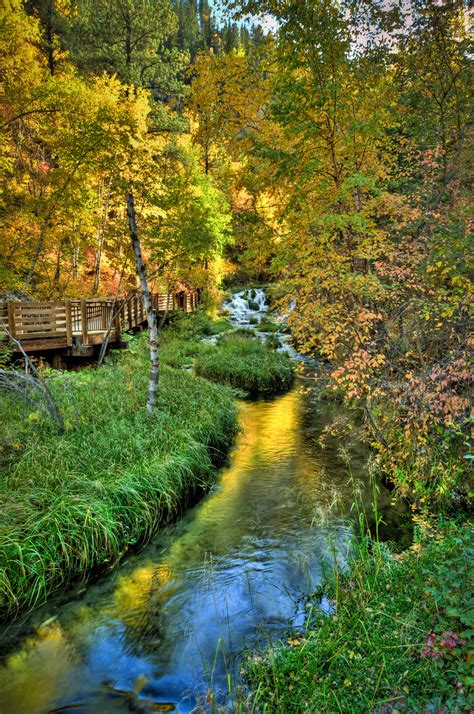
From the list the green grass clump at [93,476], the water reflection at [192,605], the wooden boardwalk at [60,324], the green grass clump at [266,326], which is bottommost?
the water reflection at [192,605]

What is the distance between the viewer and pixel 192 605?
4.64 m

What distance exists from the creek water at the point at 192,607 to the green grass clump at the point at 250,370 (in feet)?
22.5

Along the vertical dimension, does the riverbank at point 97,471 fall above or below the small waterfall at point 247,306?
below

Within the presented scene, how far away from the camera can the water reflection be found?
362 cm

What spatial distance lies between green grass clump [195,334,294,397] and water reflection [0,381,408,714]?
6.82 m

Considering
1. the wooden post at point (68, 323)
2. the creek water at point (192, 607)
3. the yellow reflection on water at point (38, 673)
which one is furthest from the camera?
the wooden post at point (68, 323)

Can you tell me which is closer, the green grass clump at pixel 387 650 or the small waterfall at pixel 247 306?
the green grass clump at pixel 387 650

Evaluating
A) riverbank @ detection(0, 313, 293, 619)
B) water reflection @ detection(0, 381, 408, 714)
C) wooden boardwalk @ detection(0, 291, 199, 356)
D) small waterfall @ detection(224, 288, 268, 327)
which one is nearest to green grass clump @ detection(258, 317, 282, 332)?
small waterfall @ detection(224, 288, 268, 327)

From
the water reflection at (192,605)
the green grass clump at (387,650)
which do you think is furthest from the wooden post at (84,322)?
the green grass clump at (387,650)

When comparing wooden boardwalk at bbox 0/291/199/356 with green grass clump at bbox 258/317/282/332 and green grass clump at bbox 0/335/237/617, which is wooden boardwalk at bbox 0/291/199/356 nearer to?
green grass clump at bbox 0/335/237/617

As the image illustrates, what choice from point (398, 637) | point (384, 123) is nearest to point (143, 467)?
point (398, 637)

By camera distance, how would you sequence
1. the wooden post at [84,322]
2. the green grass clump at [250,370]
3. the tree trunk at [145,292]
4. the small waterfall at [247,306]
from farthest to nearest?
1. the small waterfall at [247,306]
2. the green grass clump at [250,370]
3. the wooden post at [84,322]
4. the tree trunk at [145,292]

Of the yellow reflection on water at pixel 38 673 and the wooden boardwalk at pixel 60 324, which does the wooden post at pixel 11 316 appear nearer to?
the wooden boardwalk at pixel 60 324

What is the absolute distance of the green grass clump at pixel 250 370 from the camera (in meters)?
14.6
